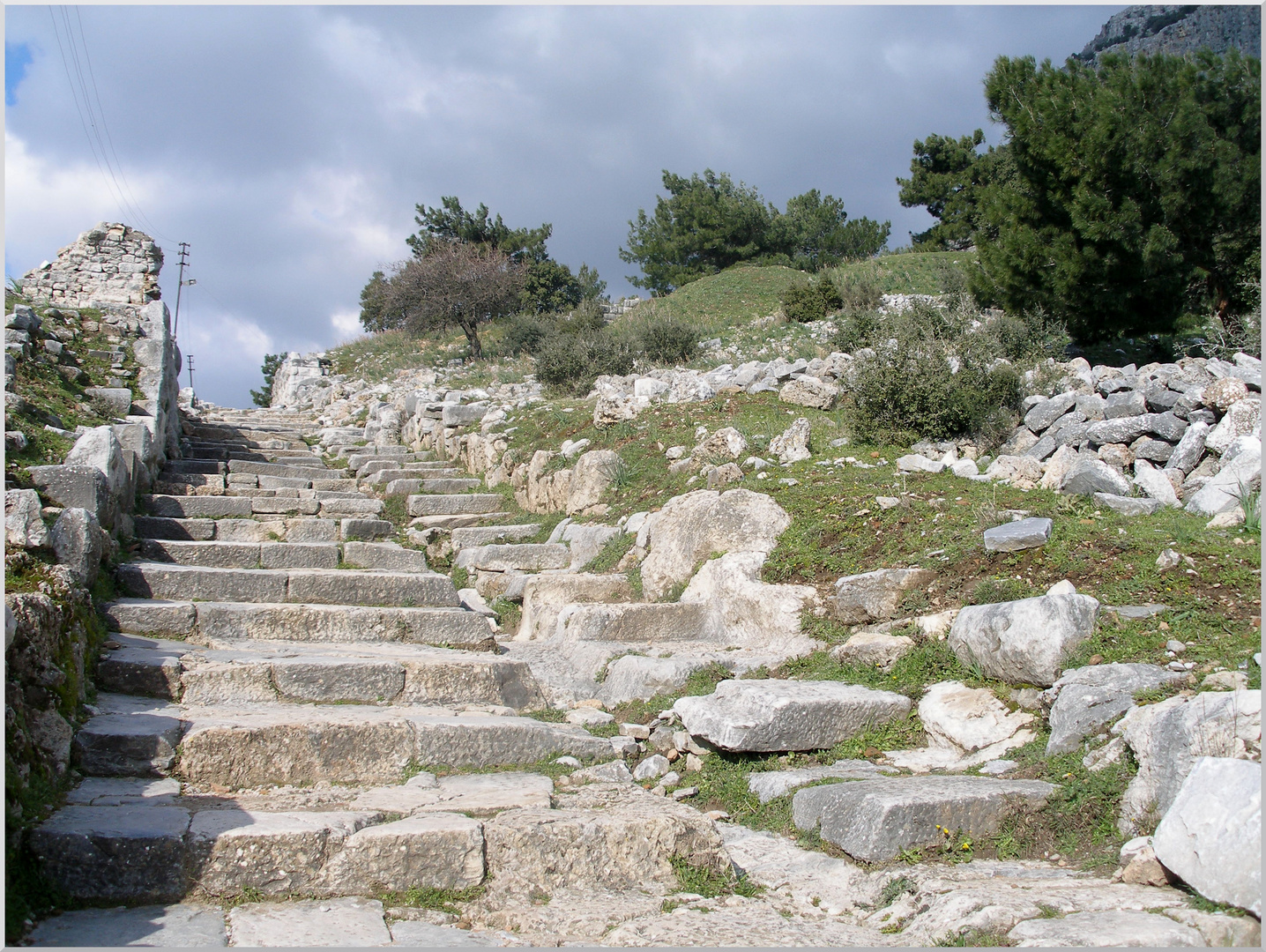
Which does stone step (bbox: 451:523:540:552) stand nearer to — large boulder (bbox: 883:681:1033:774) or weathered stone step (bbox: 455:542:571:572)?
weathered stone step (bbox: 455:542:571:572)

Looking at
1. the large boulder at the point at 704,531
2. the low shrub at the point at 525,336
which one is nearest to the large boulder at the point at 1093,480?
the large boulder at the point at 704,531

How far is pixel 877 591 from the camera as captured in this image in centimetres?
500

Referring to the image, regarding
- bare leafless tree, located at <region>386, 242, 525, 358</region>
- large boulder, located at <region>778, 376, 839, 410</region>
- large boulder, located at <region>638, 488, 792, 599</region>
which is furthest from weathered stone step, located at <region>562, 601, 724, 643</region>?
bare leafless tree, located at <region>386, 242, 525, 358</region>

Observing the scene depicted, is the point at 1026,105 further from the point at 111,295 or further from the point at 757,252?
the point at 757,252

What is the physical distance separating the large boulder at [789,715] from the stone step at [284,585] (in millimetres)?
2770

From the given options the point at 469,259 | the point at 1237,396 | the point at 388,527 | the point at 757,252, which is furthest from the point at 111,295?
the point at 757,252

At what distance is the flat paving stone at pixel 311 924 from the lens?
2590mm

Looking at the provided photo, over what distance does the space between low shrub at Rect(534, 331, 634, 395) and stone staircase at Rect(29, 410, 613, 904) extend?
600cm

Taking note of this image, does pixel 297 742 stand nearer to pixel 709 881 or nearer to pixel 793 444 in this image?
pixel 709 881

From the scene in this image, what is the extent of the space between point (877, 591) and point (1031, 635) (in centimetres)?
120

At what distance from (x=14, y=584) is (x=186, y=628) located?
1.50 m

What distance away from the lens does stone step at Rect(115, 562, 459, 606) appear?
5.70 m

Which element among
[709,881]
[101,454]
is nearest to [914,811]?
[709,881]

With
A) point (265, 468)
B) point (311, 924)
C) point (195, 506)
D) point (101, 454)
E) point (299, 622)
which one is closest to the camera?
point (311, 924)
